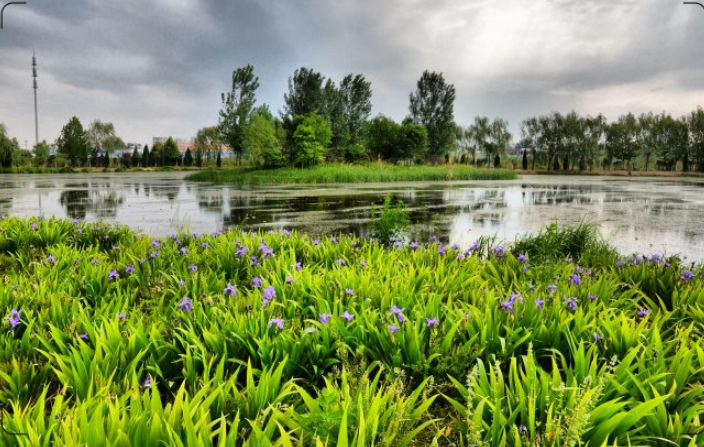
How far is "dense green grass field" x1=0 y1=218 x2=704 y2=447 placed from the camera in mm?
1784

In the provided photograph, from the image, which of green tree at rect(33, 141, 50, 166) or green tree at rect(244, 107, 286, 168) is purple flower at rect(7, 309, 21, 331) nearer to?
green tree at rect(244, 107, 286, 168)

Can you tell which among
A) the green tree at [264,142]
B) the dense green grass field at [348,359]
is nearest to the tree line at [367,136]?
the green tree at [264,142]

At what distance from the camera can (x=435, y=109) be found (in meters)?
57.9

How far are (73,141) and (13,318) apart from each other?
7270 centimetres

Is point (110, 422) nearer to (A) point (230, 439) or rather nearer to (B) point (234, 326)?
(A) point (230, 439)

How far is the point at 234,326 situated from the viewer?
8.86 ft

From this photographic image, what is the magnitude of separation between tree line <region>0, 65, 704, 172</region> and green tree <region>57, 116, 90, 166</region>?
0.14 metres

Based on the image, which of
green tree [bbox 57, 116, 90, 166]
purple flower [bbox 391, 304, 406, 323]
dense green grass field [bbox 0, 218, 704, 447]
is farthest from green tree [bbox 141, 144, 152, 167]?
purple flower [bbox 391, 304, 406, 323]

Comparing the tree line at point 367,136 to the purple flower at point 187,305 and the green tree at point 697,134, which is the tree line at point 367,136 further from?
the purple flower at point 187,305

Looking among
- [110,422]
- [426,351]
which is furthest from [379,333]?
[110,422]

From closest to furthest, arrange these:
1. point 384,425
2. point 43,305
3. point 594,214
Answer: point 384,425
point 43,305
point 594,214

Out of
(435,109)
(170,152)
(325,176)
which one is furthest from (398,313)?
(170,152)

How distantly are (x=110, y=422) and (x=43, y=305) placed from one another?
213 cm

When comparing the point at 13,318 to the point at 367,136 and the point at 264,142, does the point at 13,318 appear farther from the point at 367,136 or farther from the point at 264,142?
the point at 367,136
